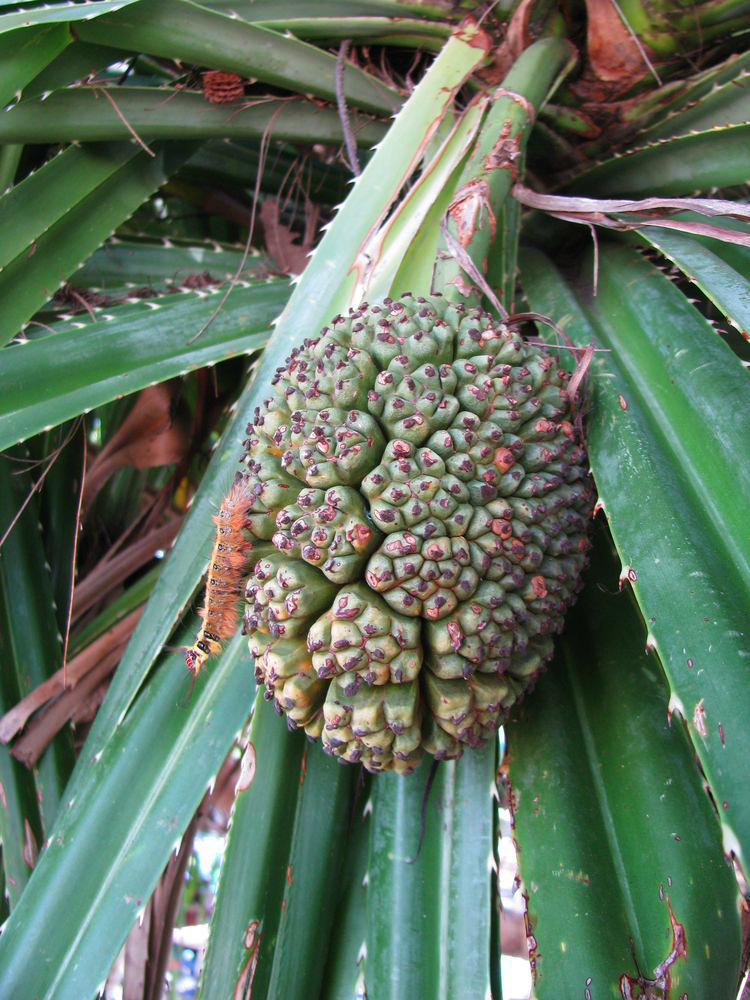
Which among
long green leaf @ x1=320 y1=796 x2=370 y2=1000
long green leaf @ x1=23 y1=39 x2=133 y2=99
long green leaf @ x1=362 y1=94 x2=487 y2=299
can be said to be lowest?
long green leaf @ x1=320 y1=796 x2=370 y2=1000

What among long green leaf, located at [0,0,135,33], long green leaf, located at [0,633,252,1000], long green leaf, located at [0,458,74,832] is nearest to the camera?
long green leaf, located at [0,633,252,1000]

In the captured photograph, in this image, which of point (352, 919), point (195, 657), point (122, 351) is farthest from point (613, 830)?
point (122, 351)

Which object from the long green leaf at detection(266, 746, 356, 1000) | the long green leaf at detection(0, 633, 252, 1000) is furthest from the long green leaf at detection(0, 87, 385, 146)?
the long green leaf at detection(266, 746, 356, 1000)

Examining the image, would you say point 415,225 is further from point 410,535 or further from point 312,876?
point 312,876

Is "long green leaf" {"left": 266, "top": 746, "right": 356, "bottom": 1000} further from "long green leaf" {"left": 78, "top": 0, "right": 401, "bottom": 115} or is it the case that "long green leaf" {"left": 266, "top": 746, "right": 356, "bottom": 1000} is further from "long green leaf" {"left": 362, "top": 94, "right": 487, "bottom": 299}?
"long green leaf" {"left": 78, "top": 0, "right": 401, "bottom": 115}

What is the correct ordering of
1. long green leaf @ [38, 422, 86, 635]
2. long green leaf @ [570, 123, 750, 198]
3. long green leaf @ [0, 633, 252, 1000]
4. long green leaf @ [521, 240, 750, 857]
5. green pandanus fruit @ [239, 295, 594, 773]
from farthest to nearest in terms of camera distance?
long green leaf @ [38, 422, 86, 635], long green leaf @ [570, 123, 750, 198], long green leaf @ [0, 633, 252, 1000], green pandanus fruit @ [239, 295, 594, 773], long green leaf @ [521, 240, 750, 857]

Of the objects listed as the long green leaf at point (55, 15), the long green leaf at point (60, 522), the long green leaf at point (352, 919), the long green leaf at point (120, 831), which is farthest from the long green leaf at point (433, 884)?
the long green leaf at point (55, 15)

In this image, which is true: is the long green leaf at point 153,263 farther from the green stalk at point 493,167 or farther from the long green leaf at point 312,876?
the long green leaf at point 312,876
